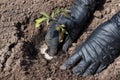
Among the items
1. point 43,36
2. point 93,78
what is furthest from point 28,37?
point 93,78

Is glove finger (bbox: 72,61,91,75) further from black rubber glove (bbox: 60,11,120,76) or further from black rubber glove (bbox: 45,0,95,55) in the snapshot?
black rubber glove (bbox: 45,0,95,55)

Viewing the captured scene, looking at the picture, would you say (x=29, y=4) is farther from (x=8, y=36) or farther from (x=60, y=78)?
(x=60, y=78)

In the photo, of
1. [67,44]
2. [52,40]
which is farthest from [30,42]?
[67,44]

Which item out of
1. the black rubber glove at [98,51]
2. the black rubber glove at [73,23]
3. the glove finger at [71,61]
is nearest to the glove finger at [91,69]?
the black rubber glove at [98,51]

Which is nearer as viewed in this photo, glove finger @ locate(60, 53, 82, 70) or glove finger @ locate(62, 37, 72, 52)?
glove finger @ locate(60, 53, 82, 70)

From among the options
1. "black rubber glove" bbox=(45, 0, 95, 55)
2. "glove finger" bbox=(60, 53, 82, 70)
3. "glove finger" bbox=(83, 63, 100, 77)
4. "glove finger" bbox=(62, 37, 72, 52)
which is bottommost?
"glove finger" bbox=(83, 63, 100, 77)

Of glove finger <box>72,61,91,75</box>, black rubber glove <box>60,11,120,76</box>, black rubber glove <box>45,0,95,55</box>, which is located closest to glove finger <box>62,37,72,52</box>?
black rubber glove <box>45,0,95,55</box>
